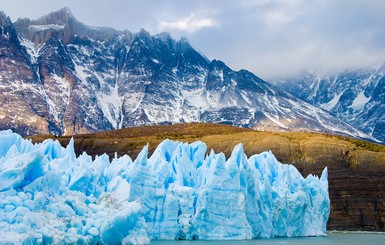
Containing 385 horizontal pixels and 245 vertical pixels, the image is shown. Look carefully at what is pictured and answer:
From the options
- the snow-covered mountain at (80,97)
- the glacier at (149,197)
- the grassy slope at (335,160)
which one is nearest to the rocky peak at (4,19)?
the snow-covered mountain at (80,97)

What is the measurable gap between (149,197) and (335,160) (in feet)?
153

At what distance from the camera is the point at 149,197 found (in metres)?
34.0

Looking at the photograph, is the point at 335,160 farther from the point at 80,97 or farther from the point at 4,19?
the point at 4,19

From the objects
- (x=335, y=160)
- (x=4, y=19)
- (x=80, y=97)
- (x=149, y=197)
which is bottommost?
(x=149, y=197)

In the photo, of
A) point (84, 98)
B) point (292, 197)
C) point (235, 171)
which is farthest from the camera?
point (84, 98)

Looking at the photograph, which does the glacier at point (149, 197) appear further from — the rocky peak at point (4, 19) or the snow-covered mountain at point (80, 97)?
the rocky peak at point (4, 19)

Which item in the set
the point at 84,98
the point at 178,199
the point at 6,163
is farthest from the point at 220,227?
the point at 84,98

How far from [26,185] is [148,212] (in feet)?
31.2

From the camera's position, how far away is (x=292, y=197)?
41781 millimetres

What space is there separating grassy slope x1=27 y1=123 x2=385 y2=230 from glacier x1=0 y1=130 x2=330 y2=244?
82.9 ft

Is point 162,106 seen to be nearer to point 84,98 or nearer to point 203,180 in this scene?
point 84,98

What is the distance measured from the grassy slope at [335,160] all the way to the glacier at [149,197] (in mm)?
25271

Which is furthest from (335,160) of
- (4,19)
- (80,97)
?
(4,19)

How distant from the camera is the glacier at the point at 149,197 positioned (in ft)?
82.8
